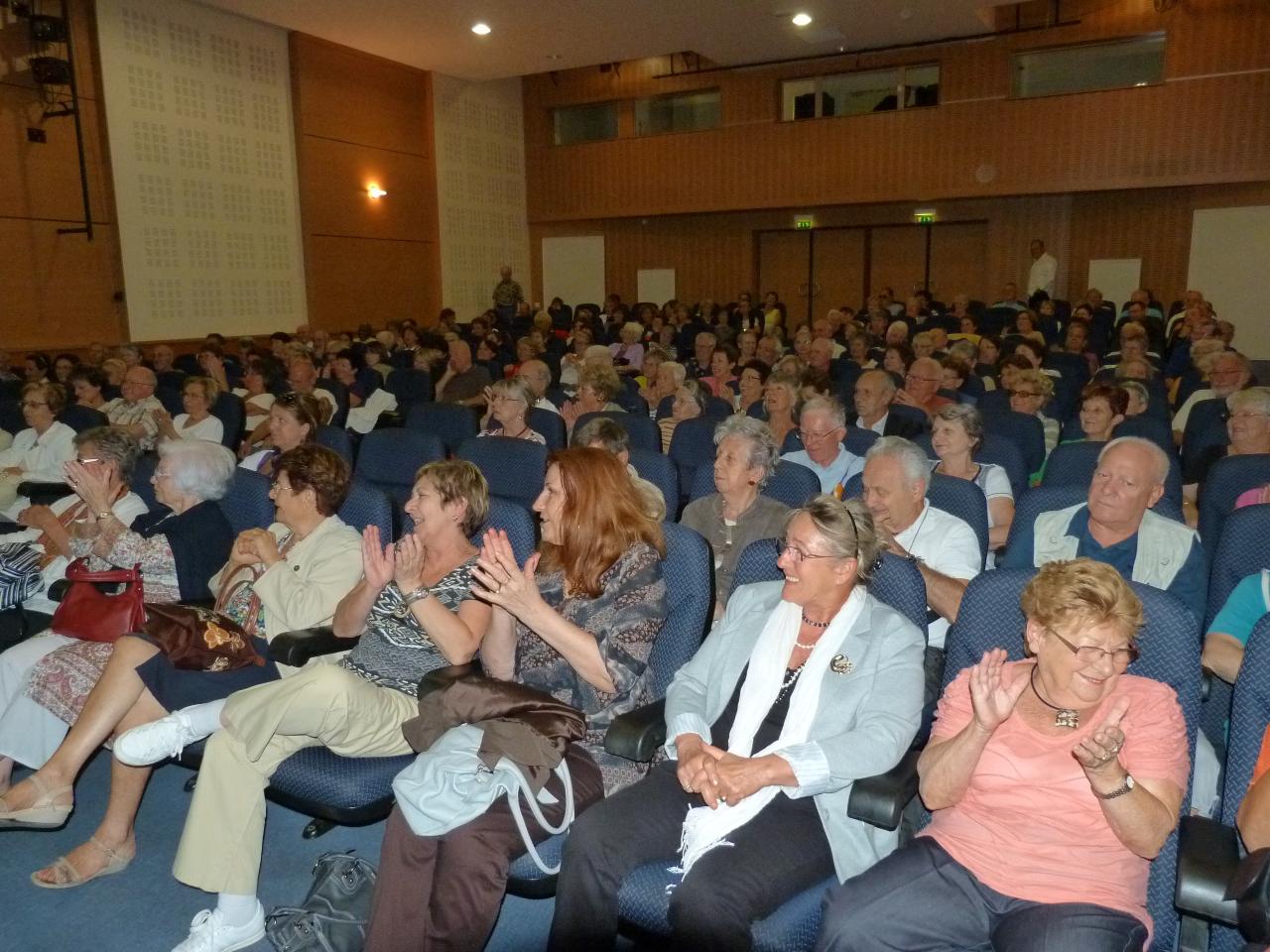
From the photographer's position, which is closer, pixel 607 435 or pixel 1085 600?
pixel 1085 600

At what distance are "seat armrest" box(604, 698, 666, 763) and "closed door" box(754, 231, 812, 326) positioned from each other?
14.5 m

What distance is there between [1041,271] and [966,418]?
1125cm

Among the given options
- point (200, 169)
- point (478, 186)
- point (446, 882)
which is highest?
point (478, 186)

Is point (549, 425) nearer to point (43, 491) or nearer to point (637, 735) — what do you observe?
point (43, 491)

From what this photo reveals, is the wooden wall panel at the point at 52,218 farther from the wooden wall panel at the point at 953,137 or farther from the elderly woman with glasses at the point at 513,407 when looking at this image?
the wooden wall panel at the point at 953,137

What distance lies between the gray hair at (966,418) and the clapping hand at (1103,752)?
2071 millimetres

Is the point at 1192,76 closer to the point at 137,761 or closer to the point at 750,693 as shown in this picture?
the point at 750,693

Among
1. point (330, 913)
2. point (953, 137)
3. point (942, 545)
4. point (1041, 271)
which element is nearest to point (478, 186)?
point (953, 137)

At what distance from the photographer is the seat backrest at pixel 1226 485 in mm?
3289

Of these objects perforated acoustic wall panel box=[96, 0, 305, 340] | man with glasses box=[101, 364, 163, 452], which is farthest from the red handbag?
perforated acoustic wall panel box=[96, 0, 305, 340]

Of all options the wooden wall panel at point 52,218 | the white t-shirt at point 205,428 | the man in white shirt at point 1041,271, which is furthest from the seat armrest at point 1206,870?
the man in white shirt at point 1041,271

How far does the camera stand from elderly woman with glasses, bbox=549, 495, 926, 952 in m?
1.91

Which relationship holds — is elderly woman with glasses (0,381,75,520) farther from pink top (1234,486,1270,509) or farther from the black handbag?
pink top (1234,486,1270,509)

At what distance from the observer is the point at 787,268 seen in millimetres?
16312
